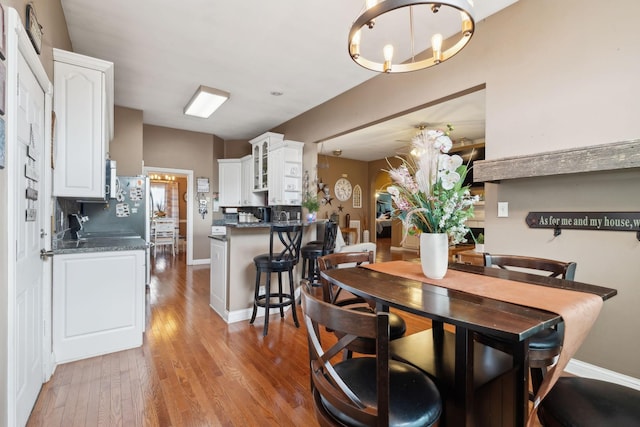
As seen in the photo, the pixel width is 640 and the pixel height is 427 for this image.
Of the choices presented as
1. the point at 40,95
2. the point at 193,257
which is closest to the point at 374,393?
the point at 40,95

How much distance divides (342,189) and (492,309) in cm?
761

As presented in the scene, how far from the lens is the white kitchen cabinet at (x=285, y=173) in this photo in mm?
5227

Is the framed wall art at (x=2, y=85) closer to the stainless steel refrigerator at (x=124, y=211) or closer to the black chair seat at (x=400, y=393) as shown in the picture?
the black chair seat at (x=400, y=393)

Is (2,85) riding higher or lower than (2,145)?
higher

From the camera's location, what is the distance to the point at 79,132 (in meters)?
2.42

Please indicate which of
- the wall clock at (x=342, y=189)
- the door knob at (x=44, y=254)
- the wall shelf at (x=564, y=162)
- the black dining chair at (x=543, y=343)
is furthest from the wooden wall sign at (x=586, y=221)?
the wall clock at (x=342, y=189)

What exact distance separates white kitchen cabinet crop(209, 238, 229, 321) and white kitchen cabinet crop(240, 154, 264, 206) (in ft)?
9.19

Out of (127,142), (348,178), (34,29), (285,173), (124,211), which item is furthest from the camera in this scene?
(348,178)

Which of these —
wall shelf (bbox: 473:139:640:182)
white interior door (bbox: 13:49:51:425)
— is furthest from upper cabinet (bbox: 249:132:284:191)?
wall shelf (bbox: 473:139:640:182)

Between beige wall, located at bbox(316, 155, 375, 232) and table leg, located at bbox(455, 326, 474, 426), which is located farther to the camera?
beige wall, located at bbox(316, 155, 375, 232)

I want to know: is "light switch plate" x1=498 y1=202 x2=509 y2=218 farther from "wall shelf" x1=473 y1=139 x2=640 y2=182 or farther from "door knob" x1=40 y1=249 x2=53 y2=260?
"door knob" x1=40 y1=249 x2=53 y2=260

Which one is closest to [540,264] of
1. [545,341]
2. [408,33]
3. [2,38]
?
[545,341]

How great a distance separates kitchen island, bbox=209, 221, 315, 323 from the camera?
3.10 meters

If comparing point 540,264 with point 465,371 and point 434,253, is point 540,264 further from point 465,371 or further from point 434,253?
point 465,371
